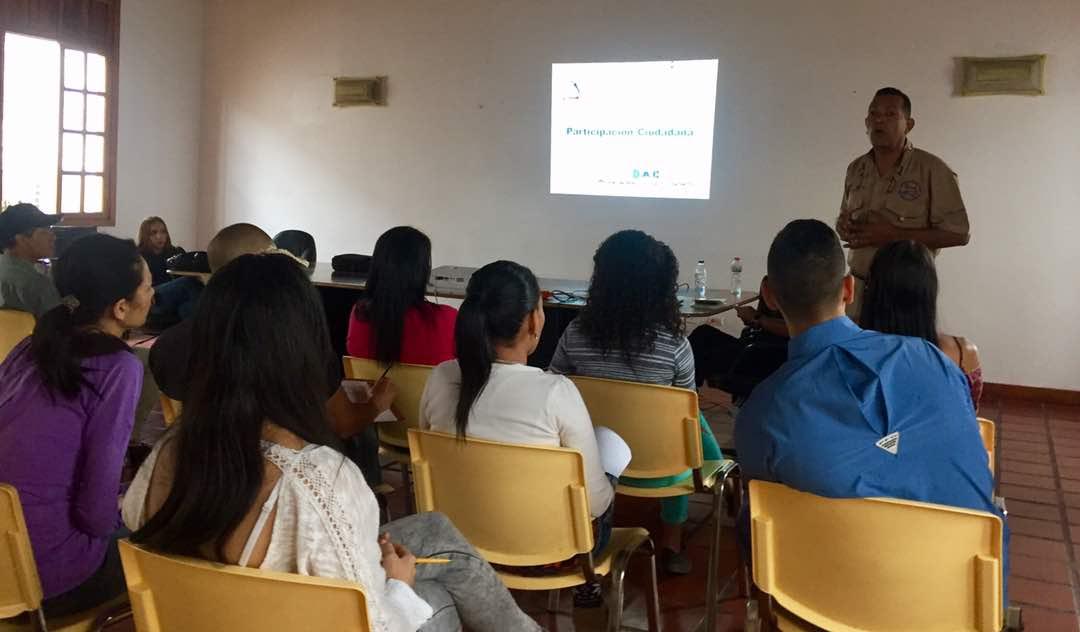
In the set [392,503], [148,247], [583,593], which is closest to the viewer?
[583,593]

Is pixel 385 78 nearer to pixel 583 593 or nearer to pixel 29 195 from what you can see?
pixel 29 195

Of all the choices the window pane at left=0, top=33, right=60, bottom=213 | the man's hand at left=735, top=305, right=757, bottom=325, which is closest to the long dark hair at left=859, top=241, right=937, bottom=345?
the man's hand at left=735, top=305, right=757, bottom=325

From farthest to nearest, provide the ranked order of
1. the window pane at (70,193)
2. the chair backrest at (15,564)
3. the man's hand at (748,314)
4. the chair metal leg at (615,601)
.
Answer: the window pane at (70,193) < the man's hand at (748,314) < the chair metal leg at (615,601) < the chair backrest at (15,564)

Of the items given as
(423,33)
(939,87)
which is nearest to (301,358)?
(939,87)

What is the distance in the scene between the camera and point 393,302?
2.97 m

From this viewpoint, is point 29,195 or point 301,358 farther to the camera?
point 29,195

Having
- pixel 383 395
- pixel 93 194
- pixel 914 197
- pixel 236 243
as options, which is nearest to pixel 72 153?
pixel 93 194

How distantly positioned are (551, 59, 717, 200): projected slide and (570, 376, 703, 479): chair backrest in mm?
4111

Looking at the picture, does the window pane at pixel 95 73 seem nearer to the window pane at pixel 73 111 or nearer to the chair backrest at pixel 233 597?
the window pane at pixel 73 111

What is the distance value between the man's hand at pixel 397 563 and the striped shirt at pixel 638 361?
1.33 metres

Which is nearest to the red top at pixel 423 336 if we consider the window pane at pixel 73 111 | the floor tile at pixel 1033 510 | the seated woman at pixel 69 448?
the seated woman at pixel 69 448

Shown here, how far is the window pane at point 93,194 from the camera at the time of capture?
729 cm

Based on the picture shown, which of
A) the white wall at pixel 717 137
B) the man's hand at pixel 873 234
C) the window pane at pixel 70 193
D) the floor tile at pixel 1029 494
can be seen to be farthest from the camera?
the window pane at pixel 70 193

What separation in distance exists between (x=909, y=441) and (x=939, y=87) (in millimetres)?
4662
